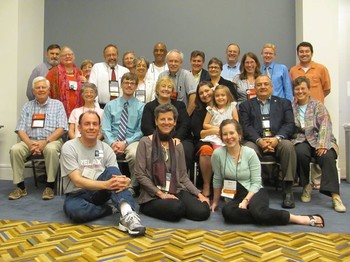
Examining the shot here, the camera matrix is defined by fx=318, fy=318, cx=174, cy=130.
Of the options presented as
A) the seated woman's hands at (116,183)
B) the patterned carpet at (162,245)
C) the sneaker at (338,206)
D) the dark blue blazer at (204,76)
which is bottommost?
the patterned carpet at (162,245)

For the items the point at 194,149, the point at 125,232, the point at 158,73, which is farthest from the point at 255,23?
the point at 125,232

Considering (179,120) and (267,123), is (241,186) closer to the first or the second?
(267,123)

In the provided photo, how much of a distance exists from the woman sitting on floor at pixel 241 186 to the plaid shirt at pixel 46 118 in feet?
6.41

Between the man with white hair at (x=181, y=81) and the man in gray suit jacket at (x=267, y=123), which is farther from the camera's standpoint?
the man with white hair at (x=181, y=81)

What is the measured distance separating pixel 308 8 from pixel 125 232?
3.83 m

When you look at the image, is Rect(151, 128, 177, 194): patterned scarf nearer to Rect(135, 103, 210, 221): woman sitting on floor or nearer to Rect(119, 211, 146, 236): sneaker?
Rect(135, 103, 210, 221): woman sitting on floor

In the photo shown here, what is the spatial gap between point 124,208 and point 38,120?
1.86 meters

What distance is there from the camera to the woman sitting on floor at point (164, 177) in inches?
103

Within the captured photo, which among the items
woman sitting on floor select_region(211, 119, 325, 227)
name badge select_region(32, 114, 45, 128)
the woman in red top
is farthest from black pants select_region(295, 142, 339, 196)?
name badge select_region(32, 114, 45, 128)

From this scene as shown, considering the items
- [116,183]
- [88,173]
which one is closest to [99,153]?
[88,173]

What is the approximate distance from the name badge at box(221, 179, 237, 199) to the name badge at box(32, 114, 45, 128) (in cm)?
223

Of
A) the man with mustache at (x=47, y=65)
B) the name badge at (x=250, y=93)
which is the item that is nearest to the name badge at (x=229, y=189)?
the name badge at (x=250, y=93)

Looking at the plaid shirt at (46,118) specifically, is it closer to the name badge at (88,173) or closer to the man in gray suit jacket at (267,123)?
the name badge at (88,173)

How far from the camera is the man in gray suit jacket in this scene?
3215 millimetres
